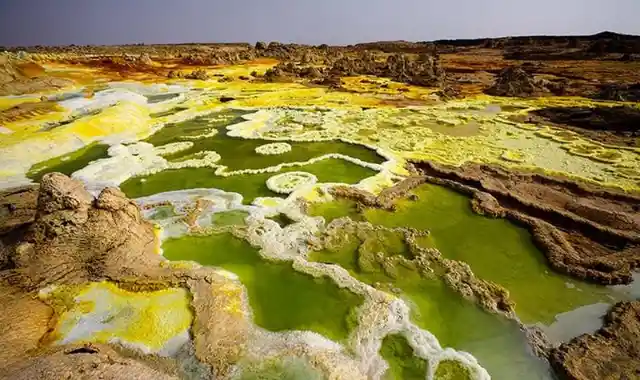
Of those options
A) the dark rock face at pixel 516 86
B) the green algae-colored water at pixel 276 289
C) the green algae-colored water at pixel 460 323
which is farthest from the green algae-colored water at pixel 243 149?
the dark rock face at pixel 516 86

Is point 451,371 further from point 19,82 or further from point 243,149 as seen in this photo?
point 19,82

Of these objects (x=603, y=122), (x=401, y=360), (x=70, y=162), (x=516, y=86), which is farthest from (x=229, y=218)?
(x=516, y=86)

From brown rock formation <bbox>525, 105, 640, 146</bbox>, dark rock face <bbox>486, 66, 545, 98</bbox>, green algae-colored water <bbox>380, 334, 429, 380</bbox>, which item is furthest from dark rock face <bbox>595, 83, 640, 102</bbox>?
green algae-colored water <bbox>380, 334, 429, 380</bbox>

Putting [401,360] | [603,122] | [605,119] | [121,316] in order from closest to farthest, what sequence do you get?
[401,360] → [121,316] → [603,122] → [605,119]

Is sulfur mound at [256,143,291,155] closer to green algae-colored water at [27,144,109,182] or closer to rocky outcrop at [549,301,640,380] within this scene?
green algae-colored water at [27,144,109,182]

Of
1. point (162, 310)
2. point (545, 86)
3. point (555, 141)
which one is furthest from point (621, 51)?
point (162, 310)

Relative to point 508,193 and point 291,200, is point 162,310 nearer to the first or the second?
point 291,200
